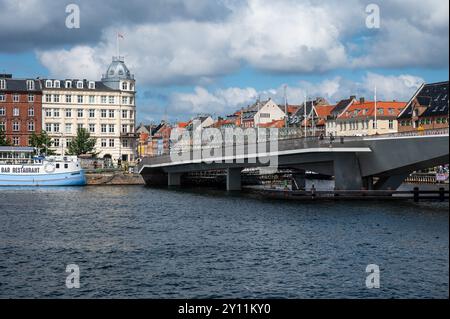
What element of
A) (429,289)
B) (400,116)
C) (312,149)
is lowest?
(429,289)

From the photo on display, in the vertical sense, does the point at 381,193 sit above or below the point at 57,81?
below

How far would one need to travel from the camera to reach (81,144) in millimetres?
140875

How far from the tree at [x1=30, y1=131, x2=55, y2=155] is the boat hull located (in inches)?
812

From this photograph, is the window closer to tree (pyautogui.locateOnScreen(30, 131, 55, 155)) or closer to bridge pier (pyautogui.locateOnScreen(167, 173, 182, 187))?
tree (pyautogui.locateOnScreen(30, 131, 55, 155))

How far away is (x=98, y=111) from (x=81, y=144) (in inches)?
486

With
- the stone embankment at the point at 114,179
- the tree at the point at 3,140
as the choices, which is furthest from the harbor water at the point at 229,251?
the tree at the point at 3,140

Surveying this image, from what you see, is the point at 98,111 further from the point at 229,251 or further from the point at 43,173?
the point at 229,251

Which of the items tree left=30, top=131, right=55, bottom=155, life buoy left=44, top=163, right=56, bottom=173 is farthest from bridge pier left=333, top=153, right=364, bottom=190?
tree left=30, top=131, right=55, bottom=155

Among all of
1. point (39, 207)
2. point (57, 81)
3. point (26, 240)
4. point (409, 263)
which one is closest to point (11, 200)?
point (39, 207)

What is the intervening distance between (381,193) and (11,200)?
1571 inches

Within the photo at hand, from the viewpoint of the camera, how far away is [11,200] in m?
80.0

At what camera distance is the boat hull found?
112562 millimetres
